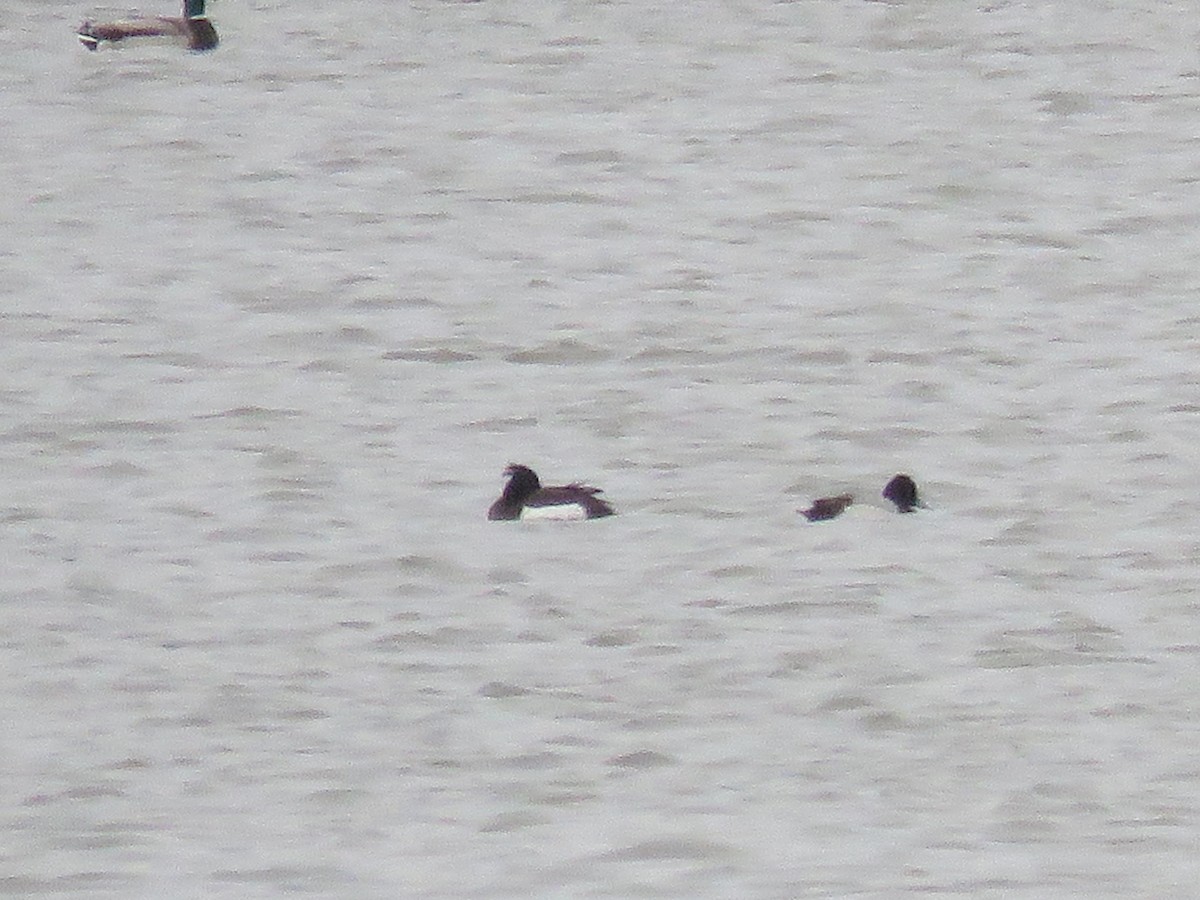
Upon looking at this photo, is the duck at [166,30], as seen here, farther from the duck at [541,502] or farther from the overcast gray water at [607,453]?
the duck at [541,502]

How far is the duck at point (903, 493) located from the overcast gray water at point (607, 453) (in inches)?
3.8

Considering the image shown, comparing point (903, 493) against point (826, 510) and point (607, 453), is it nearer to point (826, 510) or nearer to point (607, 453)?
point (826, 510)

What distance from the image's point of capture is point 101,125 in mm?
17953

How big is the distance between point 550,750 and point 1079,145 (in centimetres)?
882

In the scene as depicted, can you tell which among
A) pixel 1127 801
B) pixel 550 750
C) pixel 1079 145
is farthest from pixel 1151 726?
pixel 1079 145

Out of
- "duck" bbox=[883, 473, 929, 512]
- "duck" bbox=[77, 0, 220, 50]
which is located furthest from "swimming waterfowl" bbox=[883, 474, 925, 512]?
"duck" bbox=[77, 0, 220, 50]

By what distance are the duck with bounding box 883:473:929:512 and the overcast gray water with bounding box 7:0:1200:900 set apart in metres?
0.10

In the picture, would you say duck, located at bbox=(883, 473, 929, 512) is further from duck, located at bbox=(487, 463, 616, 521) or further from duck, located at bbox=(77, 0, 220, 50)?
duck, located at bbox=(77, 0, 220, 50)

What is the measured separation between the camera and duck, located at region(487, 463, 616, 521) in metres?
10.9

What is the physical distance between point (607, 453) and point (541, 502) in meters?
1.02

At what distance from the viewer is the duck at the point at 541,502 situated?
1088cm

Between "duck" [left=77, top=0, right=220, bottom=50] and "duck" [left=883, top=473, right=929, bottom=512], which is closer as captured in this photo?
"duck" [left=883, top=473, right=929, bottom=512]

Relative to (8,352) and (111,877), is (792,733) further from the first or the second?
(8,352)

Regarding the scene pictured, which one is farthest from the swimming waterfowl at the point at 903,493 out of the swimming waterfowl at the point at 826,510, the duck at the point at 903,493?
the swimming waterfowl at the point at 826,510
